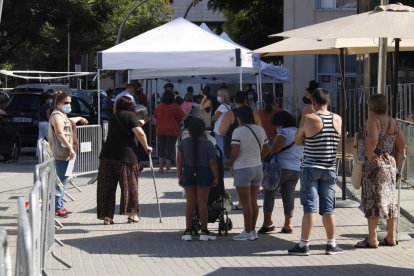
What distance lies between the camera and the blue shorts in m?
A: 10.5

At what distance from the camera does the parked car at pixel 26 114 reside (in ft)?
80.4

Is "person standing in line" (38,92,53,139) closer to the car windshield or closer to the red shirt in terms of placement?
the red shirt

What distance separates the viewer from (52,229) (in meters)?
8.16

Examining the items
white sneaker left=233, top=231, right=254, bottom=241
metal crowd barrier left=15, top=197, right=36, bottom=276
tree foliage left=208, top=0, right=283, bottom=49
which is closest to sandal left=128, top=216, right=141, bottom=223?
white sneaker left=233, top=231, right=254, bottom=241

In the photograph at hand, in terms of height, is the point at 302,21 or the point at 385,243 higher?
the point at 302,21

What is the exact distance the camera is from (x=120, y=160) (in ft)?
38.6

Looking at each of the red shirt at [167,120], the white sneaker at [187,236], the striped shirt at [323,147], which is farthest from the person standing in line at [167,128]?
the striped shirt at [323,147]

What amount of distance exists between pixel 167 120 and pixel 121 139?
26.9 ft

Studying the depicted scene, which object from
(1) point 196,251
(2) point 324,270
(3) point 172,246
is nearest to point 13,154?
(3) point 172,246

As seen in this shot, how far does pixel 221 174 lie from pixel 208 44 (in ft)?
14.3

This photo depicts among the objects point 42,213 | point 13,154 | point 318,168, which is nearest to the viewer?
point 42,213

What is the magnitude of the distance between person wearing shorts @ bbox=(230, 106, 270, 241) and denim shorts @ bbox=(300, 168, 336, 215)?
36.3 inches

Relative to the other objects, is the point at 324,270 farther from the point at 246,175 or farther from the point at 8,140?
the point at 8,140

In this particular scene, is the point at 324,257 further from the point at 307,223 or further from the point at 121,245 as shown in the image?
the point at 121,245
